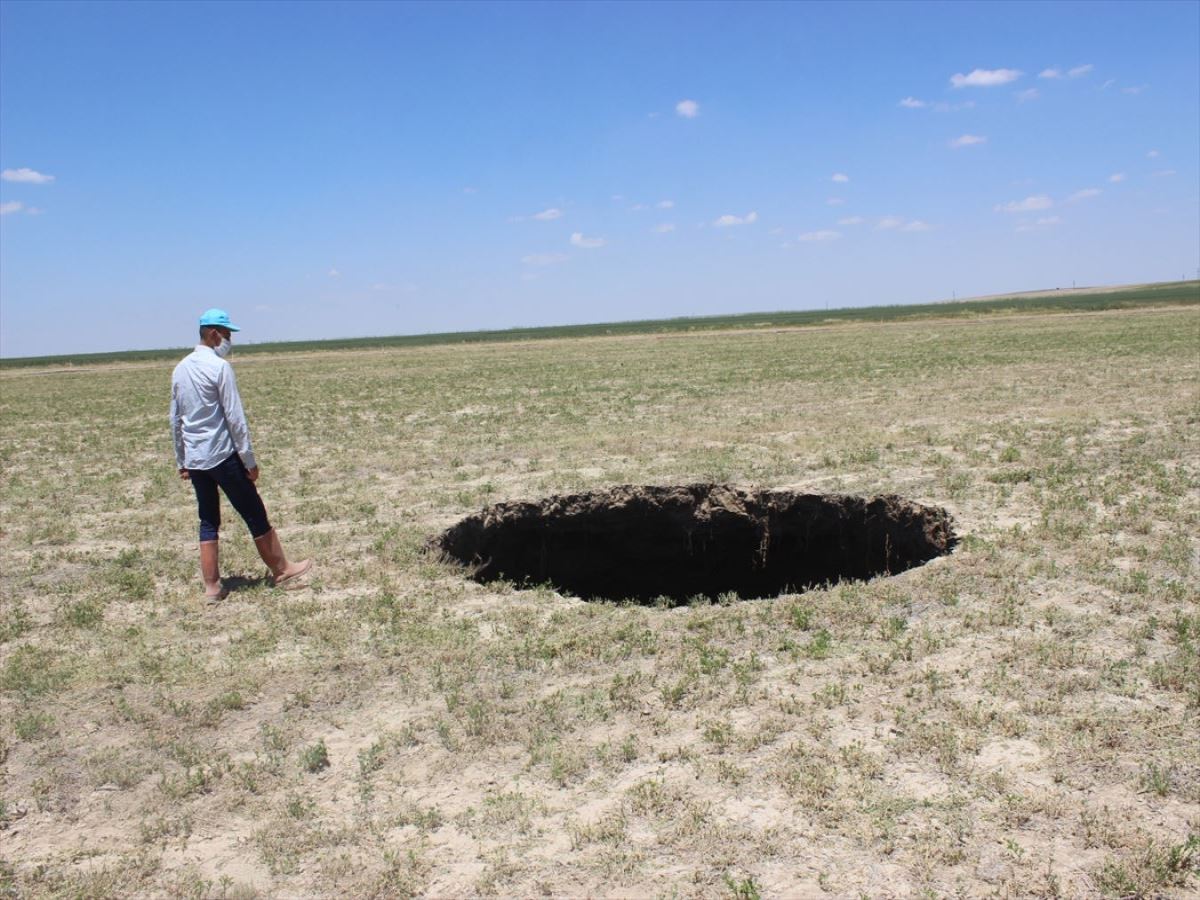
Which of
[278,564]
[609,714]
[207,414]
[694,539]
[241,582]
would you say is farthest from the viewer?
[694,539]

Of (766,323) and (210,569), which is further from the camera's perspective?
(766,323)

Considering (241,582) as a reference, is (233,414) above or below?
above

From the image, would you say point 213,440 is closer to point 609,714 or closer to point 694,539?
point 609,714

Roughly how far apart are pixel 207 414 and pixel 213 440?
0.20 metres

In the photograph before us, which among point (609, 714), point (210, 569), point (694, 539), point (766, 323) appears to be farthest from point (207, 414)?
point (766, 323)

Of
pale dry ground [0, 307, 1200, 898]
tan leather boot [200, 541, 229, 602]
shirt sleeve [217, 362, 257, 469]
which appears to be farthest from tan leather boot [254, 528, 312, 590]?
shirt sleeve [217, 362, 257, 469]

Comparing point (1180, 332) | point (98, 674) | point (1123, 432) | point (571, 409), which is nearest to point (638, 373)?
point (571, 409)

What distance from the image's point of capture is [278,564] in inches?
257

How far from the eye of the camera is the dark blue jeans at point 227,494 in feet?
20.5

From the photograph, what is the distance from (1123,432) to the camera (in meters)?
11.2

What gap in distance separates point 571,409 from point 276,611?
449 inches

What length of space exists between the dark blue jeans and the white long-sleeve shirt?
3.1 inches

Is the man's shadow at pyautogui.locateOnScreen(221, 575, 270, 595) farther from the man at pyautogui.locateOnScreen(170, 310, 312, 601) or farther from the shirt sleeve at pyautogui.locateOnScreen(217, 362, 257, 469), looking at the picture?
the shirt sleeve at pyautogui.locateOnScreen(217, 362, 257, 469)

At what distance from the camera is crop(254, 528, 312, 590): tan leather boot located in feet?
20.9
